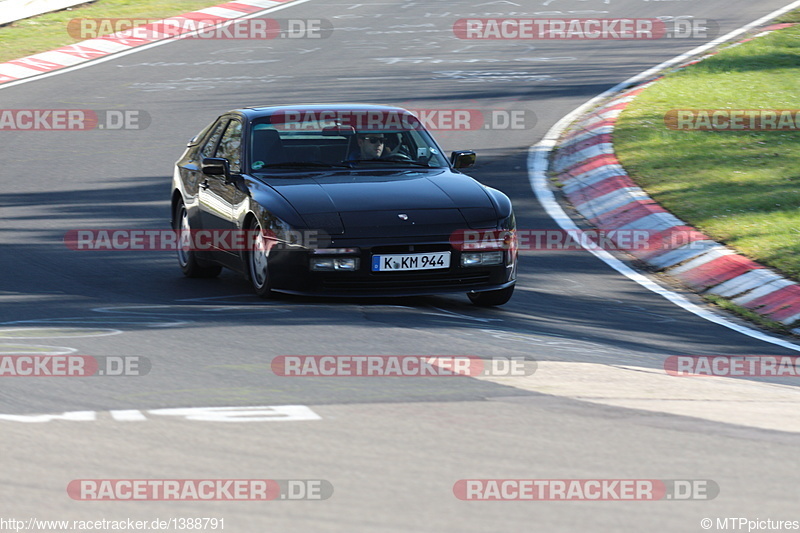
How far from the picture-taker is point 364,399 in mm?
6125

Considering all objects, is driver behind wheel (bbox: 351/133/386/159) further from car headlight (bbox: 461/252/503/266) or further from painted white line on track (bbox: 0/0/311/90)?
painted white line on track (bbox: 0/0/311/90)

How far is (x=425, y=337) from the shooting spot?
302 inches

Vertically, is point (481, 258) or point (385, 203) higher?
point (385, 203)

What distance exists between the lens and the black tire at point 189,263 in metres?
10.6

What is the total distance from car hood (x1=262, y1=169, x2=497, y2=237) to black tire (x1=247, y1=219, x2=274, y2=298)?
35 centimetres
